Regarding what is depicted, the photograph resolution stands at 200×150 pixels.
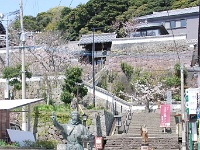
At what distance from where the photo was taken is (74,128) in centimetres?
1041

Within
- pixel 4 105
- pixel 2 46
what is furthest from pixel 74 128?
pixel 2 46

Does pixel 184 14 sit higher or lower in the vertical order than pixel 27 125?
higher

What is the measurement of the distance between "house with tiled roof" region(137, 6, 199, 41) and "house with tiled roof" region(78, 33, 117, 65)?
741 cm

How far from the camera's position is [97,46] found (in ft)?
166

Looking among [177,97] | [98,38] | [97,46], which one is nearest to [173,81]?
[177,97]

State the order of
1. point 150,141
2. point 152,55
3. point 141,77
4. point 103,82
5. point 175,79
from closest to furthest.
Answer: point 150,141
point 175,79
point 141,77
point 103,82
point 152,55

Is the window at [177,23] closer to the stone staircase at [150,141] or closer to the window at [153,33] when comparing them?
the window at [153,33]

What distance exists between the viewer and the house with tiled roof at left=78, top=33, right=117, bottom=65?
161 feet

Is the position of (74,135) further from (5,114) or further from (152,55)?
(152,55)

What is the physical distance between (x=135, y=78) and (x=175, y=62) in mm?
4324

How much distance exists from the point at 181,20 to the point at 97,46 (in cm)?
1043

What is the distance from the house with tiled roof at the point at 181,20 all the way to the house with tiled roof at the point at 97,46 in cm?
741

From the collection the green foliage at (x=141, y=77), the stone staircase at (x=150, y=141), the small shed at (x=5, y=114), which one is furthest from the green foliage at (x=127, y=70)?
the small shed at (x=5, y=114)

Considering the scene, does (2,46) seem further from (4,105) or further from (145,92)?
(4,105)
